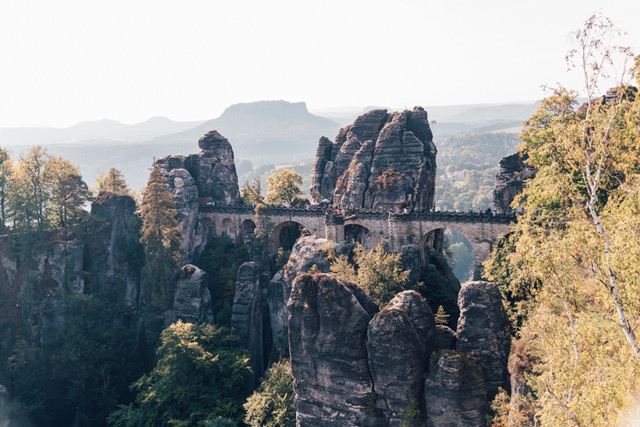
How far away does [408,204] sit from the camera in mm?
51500

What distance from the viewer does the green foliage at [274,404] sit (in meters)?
33.4

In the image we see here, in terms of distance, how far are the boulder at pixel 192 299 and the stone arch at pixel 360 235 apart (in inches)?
672

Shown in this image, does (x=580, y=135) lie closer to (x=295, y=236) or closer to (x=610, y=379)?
(x=610, y=379)

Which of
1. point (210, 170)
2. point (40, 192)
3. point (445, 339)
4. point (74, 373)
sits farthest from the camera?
point (210, 170)

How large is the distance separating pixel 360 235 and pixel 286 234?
1312 cm

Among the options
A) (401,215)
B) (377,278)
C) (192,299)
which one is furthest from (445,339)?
(192,299)

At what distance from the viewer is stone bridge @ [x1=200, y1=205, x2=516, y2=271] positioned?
4300cm

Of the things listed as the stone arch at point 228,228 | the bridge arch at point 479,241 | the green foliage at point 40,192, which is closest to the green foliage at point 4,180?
the green foliage at point 40,192

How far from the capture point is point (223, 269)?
5572cm

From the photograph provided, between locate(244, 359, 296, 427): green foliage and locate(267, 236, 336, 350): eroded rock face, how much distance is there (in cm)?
692

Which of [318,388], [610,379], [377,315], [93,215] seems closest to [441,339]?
[377,315]

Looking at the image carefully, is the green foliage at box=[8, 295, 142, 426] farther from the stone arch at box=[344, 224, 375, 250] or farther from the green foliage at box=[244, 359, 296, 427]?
the stone arch at box=[344, 224, 375, 250]

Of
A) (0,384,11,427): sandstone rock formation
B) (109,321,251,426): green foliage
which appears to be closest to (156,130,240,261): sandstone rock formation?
(109,321,251,426): green foliage

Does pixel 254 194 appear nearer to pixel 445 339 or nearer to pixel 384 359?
pixel 445 339
